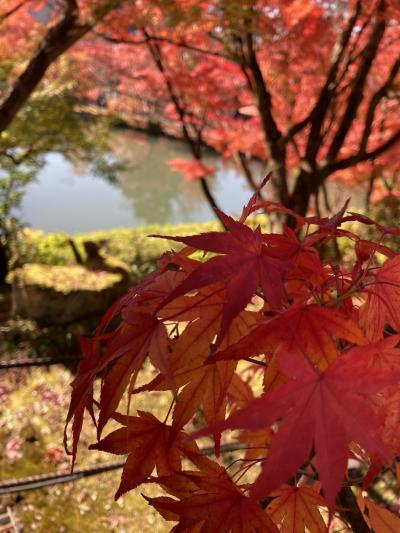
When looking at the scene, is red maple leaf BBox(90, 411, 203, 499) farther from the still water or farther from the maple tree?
the still water

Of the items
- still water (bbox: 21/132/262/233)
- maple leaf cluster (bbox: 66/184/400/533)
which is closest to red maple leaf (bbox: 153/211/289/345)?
maple leaf cluster (bbox: 66/184/400/533)

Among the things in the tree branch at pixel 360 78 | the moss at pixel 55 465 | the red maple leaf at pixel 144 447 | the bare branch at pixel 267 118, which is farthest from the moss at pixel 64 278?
the red maple leaf at pixel 144 447

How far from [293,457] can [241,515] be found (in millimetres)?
233

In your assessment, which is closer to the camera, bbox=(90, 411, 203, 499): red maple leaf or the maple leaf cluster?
the maple leaf cluster

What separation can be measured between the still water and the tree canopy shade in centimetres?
573

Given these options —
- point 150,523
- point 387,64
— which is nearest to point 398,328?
point 150,523

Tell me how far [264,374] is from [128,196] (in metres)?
15.2

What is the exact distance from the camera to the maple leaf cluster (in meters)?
0.42

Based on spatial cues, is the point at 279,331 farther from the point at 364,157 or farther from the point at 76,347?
the point at 76,347

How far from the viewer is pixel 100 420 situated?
56 cm

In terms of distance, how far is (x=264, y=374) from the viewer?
61 centimetres

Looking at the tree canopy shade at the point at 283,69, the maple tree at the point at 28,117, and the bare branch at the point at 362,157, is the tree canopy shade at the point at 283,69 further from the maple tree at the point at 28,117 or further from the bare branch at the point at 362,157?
the maple tree at the point at 28,117

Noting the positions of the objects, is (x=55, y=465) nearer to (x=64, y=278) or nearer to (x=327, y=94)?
(x=64, y=278)

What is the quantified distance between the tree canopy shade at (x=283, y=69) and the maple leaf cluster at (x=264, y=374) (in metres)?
2.60
